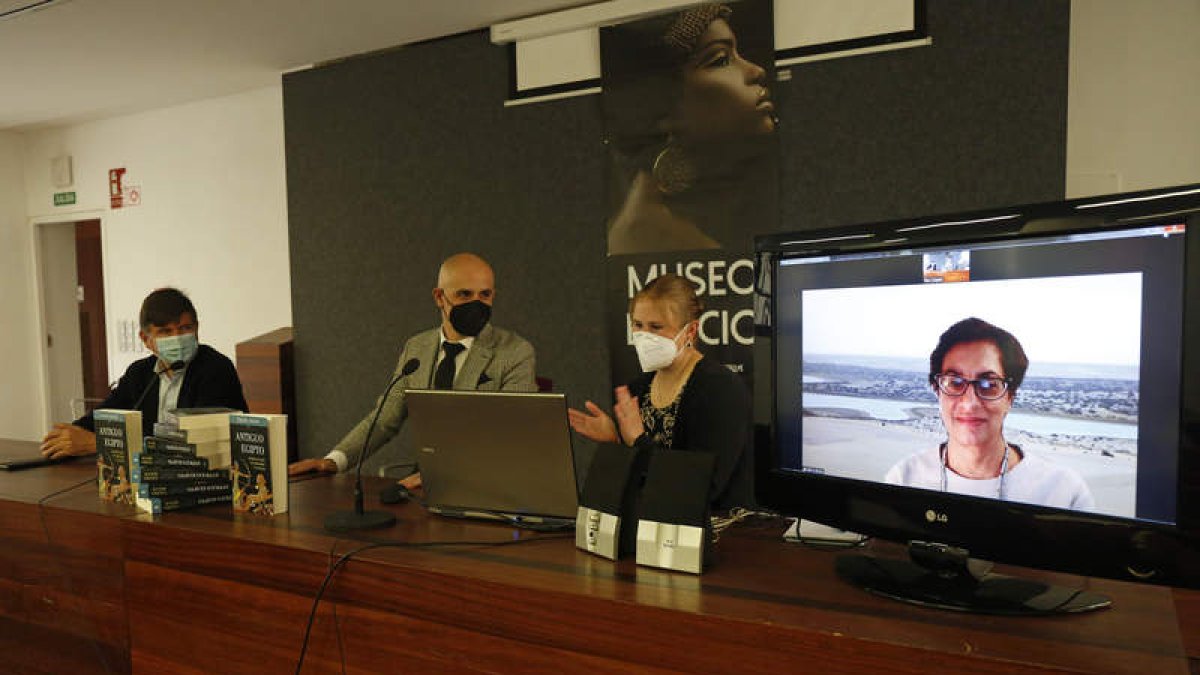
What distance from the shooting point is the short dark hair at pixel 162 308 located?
260 centimetres

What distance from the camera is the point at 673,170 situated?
3660 millimetres

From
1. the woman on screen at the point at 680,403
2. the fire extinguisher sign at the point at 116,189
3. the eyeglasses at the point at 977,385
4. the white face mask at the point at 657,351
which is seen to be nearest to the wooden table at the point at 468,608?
the eyeglasses at the point at 977,385

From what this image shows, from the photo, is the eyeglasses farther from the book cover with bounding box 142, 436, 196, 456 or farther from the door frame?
the door frame

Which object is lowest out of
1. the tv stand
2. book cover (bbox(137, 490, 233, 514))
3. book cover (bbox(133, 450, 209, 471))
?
book cover (bbox(137, 490, 233, 514))

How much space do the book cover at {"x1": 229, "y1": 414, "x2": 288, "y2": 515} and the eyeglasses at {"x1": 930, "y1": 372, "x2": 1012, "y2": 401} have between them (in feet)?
4.57

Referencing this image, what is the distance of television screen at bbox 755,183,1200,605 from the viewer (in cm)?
100

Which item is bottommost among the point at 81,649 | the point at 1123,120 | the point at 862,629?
the point at 81,649

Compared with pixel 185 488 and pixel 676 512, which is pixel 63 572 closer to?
pixel 185 488

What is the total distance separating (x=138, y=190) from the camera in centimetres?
576

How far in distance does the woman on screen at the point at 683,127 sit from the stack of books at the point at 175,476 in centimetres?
226

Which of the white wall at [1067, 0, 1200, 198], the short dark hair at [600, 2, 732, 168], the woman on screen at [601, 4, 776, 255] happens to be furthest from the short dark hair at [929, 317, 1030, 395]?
the short dark hair at [600, 2, 732, 168]

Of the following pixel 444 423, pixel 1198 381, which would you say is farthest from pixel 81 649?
pixel 1198 381

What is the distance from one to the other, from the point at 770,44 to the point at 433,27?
1738 millimetres

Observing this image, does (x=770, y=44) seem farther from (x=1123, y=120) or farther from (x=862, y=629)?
(x=862, y=629)
